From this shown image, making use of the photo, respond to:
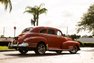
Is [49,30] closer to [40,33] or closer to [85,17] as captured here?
[40,33]

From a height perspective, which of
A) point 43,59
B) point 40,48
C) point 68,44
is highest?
point 68,44

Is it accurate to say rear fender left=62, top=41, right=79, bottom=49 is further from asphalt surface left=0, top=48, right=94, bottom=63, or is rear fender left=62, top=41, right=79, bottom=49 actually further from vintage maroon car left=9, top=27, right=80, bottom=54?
asphalt surface left=0, top=48, right=94, bottom=63

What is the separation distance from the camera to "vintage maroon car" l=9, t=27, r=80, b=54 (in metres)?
20.8

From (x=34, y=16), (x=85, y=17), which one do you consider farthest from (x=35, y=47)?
(x=34, y=16)

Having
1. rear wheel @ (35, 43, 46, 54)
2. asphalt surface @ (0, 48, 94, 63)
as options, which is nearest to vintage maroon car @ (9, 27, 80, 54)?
rear wheel @ (35, 43, 46, 54)

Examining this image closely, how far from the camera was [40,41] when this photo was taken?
21438 millimetres

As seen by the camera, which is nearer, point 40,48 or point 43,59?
point 43,59

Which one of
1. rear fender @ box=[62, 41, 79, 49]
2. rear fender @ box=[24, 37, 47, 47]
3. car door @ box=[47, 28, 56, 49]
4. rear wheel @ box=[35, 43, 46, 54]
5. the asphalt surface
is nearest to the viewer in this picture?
the asphalt surface

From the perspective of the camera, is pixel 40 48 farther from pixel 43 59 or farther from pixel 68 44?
A: pixel 43 59

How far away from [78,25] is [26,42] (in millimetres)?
32831

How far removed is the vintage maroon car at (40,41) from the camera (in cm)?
2077

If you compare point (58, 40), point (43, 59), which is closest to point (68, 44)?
point (58, 40)

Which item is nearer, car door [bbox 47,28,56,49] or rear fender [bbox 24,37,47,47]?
rear fender [bbox 24,37,47,47]

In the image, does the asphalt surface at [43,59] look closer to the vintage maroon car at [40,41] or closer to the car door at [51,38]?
the vintage maroon car at [40,41]
